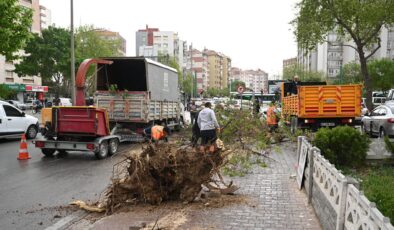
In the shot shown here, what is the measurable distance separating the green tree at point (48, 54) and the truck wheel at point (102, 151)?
42.9 metres

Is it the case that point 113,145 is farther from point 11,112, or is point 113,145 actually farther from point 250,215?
point 250,215

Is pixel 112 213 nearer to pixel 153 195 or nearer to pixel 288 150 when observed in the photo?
pixel 153 195

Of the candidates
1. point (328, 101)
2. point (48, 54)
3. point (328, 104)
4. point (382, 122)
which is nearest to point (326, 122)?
point (328, 104)

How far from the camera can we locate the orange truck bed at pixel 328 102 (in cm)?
1531

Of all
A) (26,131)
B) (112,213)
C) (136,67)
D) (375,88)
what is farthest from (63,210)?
(375,88)

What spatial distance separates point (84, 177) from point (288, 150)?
7362 millimetres

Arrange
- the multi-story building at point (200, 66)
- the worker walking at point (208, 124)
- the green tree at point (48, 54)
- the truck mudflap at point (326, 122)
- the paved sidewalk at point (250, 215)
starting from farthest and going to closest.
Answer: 1. the multi-story building at point (200, 66)
2. the green tree at point (48, 54)
3. the truck mudflap at point (326, 122)
4. the worker walking at point (208, 124)
5. the paved sidewalk at point (250, 215)

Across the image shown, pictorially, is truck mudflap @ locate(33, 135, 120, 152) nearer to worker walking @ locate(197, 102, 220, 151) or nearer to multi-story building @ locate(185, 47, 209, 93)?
worker walking @ locate(197, 102, 220, 151)

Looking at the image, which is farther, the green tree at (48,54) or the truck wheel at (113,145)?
the green tree at (48,54)

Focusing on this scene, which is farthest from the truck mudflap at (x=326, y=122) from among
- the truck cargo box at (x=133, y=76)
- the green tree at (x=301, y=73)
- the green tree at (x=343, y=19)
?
the green tree at (x=301, y=73)

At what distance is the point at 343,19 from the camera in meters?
27.4

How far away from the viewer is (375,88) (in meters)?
60.7

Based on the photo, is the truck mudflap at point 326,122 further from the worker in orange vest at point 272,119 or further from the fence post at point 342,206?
the fence post at point 342,206

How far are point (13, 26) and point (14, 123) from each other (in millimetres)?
4346
